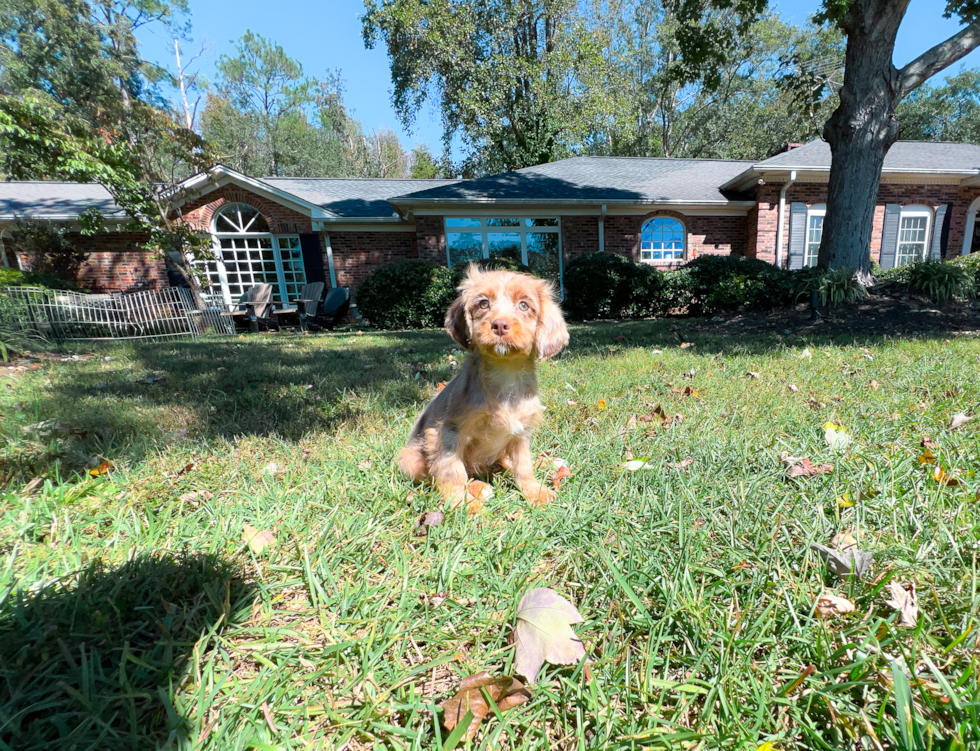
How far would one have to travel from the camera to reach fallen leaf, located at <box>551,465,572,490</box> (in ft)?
7.63

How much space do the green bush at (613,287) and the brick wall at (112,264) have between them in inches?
580

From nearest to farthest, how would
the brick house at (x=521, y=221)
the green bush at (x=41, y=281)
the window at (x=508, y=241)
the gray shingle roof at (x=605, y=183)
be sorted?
1. the green bush at (x=41, y=281)
2. the gray shingle roof at (x=605, y=183)
3. the brick house at (x=521, y=221)
4. the window at (x=508, y=241)

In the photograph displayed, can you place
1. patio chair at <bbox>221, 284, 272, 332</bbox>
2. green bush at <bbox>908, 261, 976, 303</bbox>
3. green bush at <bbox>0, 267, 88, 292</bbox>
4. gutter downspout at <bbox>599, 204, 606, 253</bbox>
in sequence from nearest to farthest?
green bush at <bbox>908, 261, 976, 303</bbox>
green bush at <bbox>0, 267, 88, 292</bbox>
patio chair at <bbox>221, 284, 272, 332</bbox>
gutter downspout at <bbox>599, 204, 606, 253</bbox>

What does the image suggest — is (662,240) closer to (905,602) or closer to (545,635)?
(905,602)

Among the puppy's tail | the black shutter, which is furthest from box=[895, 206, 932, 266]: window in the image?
the puppy's tail

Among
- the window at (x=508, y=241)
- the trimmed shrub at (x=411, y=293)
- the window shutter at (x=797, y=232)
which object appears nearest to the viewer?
the trimmed shrub at (x=411, y=293)

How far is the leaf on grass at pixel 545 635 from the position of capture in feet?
3.81

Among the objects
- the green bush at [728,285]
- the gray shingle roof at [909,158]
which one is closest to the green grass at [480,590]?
the green bush at [728,285]

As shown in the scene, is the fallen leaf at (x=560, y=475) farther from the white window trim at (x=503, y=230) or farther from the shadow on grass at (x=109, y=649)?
the white window trim at (x=503, y=230)

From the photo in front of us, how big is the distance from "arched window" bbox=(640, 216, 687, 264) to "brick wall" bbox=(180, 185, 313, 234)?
496 inches

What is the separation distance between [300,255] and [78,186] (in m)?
12.1

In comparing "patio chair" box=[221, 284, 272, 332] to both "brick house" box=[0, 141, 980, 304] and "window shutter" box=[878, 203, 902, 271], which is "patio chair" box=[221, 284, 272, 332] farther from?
"window shutter" box=[878, 203, 902, 271]

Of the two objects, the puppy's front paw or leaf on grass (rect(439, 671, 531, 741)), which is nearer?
leaf on grass (rect(439, 671, 531, 741))

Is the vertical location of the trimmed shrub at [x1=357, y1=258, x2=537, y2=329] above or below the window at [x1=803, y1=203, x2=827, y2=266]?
below
